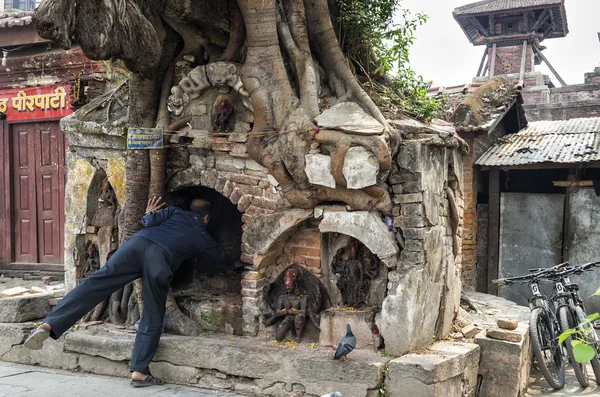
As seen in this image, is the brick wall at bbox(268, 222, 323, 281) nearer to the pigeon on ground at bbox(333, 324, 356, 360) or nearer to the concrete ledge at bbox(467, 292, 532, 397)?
the pigeon on ground at bbox(333, 324, 356, 360)

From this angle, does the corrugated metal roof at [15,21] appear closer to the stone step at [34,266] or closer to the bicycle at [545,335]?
the stone step at [34,266]

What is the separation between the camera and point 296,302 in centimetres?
640

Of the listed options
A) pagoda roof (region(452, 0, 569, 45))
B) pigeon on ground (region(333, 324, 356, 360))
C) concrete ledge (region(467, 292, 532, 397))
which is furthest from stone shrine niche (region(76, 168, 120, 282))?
pagoda roof (region(452, 0, 569, 45))

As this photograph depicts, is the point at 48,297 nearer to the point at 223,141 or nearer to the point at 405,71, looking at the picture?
the point at 223,141

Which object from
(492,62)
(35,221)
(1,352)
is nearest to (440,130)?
(1,352)

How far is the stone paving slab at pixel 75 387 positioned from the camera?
5762 mm

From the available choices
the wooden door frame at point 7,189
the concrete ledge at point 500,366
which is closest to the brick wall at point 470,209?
the concrete ledge at point 500,366

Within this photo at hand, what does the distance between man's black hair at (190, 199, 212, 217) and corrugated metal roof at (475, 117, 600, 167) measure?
5818 mm

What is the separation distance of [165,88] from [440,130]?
10.6ft

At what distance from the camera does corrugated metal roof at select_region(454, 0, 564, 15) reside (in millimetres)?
21938

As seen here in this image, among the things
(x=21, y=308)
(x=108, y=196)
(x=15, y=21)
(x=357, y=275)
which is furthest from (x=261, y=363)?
(x=15, y=21)

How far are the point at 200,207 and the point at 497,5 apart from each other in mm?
19808

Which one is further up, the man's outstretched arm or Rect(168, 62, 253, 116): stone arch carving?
Rect(168, 62, 253, 116): stone arch carving

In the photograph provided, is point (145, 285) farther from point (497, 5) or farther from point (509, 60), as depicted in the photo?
point (509, 60)
